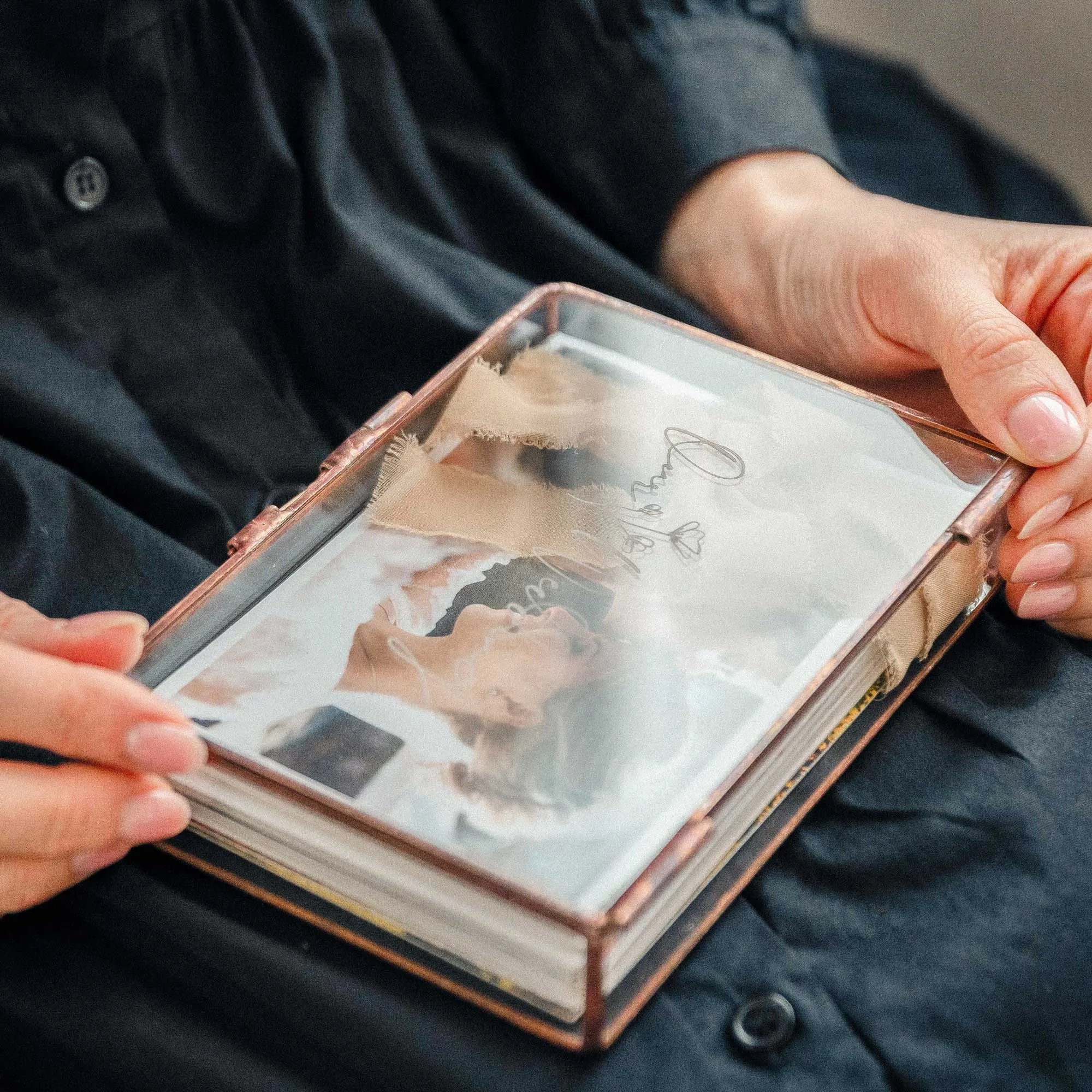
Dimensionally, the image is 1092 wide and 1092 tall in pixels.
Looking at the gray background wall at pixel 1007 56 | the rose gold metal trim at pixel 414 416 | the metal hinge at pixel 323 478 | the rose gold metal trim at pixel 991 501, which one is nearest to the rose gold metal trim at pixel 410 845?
the rose gold metal trim at pixel 414 416

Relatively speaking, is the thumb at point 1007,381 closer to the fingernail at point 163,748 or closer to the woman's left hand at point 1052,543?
the woman's left hand at point 1052,543

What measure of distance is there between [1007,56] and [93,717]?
1014 mm

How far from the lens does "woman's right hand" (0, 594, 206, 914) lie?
417 mm

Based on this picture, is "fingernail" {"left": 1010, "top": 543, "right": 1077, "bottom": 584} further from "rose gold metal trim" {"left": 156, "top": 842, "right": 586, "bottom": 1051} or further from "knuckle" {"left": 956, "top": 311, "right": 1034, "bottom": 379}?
"rose gold metal trim" {"left": 156, "top": 842, "right": 586, "bottom": 1051}

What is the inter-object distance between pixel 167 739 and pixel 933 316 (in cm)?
41

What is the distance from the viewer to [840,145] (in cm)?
89

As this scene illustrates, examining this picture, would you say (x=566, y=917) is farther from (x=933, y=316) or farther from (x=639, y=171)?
(x=639, y=171)

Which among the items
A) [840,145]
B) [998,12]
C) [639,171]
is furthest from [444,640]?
[998,12]

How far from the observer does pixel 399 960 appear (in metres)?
0.43

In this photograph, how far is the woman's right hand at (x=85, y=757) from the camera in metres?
0.42

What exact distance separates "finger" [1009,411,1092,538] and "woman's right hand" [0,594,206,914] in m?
0.36

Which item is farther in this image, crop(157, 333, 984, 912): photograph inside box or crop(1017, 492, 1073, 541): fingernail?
crop(1017, 492, 1073, 541): fingernail

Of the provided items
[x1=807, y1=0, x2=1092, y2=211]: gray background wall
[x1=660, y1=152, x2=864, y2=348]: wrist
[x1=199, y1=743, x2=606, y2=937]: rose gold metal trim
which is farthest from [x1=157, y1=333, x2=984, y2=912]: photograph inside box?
[x1=807, y1=0, x2=1092, y2=211]: gray background wall

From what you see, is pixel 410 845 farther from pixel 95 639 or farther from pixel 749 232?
pixel 749 232
